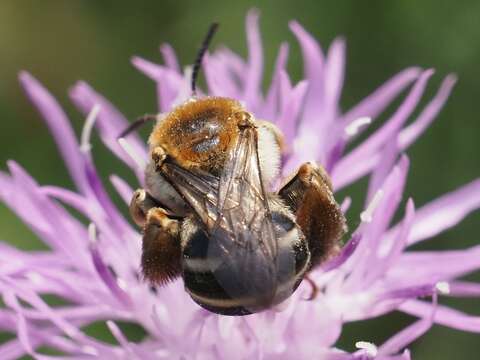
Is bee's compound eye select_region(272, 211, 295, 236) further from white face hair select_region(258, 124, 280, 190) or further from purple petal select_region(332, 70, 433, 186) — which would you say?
purple petal select_region(332, 70, 433, 186)

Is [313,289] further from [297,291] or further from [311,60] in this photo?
[311,60]

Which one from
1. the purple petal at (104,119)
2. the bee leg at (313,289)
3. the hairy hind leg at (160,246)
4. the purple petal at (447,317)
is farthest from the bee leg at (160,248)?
the purple petal at (104,119)

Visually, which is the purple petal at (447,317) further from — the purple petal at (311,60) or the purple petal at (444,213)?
the purple petal at (311,60)

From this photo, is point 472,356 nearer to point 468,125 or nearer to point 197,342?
point 468,125

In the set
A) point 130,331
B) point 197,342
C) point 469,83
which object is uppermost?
point 469,83

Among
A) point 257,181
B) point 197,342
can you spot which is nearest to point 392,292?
point 197,342

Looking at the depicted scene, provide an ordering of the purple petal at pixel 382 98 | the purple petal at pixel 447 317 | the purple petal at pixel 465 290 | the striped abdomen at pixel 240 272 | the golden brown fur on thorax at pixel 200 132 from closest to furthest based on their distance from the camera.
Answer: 1. the striped abdomen at pixel 240 272
2. the golden brown fur on thorax at pixel 200 132
3. the purple petal at pixel 447 317
4. the purple petal at pixel 465 290
5. the purple petal at pixel 382 98
